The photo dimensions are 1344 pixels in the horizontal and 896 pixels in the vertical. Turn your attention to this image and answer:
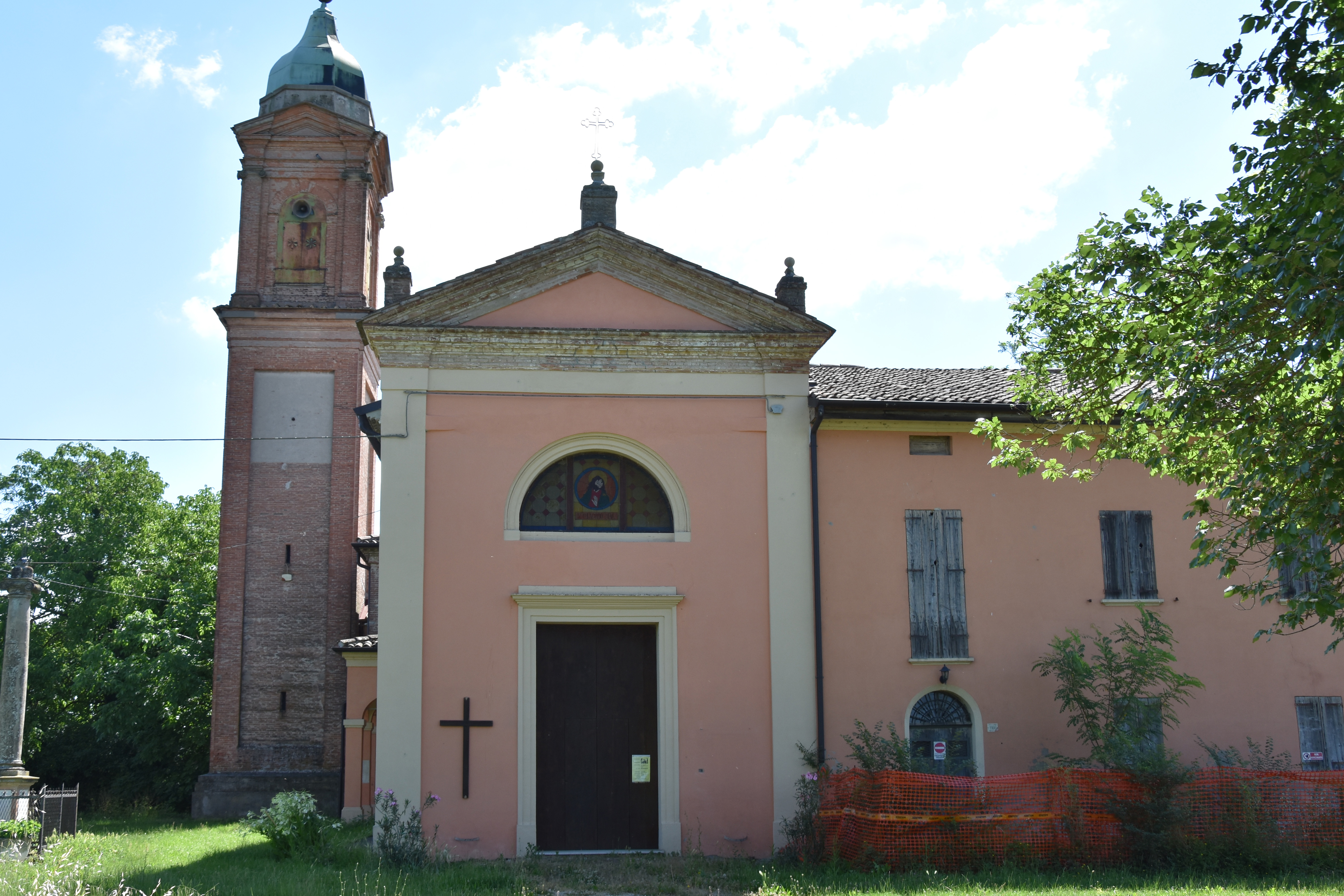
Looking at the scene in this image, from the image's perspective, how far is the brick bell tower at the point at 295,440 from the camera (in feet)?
72.6

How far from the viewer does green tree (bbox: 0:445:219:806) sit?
2722 centimetres

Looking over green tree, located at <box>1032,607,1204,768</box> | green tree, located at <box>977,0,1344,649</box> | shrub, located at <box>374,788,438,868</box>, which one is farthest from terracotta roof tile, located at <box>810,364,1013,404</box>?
shrub, located at <box>374,788,438,868</box>

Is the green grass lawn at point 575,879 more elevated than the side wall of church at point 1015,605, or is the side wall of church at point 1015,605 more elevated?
the side wall of church at point 1015,605

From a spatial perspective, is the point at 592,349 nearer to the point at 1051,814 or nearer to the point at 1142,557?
the point at 1051,814

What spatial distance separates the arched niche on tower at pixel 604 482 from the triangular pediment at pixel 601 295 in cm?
146

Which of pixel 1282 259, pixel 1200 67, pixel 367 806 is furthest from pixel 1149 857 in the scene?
pixel 367 806

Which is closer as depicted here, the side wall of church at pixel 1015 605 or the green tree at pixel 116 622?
the side wall of church at pixel 1015 605

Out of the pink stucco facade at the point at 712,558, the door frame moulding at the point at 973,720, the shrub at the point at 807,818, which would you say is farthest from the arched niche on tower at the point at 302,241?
the door frame moulding at the point at 973,720

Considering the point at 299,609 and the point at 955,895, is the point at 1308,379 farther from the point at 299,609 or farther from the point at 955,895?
the point at 299,609

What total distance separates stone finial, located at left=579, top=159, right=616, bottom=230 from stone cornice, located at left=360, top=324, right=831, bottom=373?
Result: 1863 millimetres

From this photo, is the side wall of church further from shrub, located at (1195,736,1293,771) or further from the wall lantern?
the wall lantern

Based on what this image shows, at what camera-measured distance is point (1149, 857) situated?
1088 cm

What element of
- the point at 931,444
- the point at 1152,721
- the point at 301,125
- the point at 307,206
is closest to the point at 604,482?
the point at 931,444

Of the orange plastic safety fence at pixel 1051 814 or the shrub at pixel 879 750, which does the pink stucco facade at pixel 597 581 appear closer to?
the shrub at pixel 879 750
